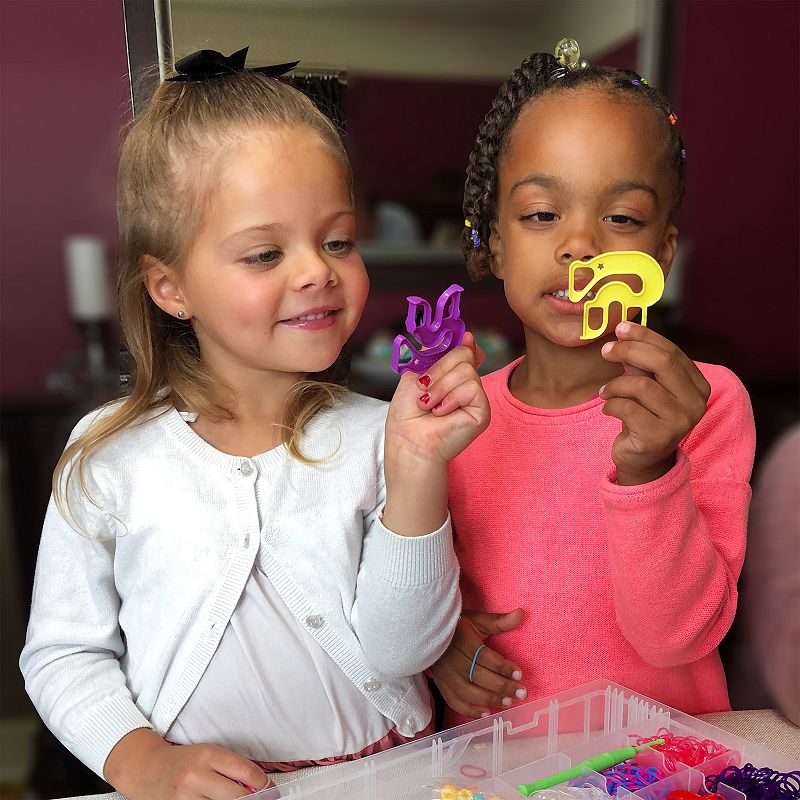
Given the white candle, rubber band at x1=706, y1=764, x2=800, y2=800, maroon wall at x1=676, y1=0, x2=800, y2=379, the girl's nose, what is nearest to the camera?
rubber band at x1=706, y1=764, x2=800, y2=800

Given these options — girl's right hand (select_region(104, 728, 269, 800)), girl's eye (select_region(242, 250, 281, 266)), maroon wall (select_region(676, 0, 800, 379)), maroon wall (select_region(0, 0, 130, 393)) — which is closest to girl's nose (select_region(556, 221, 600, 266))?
girl's eye (select_region(242, 250, 281, 266))

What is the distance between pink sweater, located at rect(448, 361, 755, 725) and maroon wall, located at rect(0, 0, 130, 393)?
5.89 ft

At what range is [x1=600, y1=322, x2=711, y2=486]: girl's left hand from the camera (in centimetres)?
61

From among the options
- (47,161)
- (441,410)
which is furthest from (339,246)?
(47,161)

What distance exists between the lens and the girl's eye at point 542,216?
718 millimetres

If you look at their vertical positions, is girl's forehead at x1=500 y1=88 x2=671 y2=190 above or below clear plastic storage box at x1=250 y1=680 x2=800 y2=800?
above

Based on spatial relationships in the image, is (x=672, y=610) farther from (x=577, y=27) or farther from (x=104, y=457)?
(x=577, y=27)

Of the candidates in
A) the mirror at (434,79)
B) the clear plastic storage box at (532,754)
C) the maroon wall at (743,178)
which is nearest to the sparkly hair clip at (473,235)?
the clear plastic storage box at (532,754)

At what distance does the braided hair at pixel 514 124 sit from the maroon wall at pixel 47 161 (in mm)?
1697

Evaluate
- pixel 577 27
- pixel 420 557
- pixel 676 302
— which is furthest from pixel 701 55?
pixel 420 557

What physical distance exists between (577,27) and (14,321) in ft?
5.67

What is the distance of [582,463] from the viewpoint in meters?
0.78

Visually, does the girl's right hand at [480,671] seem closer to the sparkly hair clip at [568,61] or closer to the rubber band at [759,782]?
the rubber band at [759,782]

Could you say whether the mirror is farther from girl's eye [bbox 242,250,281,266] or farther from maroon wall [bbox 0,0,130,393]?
girl's eye [bbox 242,250,281,266]
